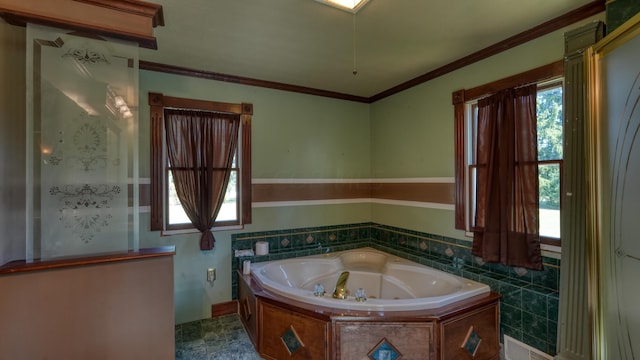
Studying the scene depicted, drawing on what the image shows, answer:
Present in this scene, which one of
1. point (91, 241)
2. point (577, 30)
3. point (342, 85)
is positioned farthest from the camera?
point (342, 85)

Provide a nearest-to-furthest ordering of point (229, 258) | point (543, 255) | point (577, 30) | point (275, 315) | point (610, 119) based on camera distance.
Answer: point (610, 119) → point (577, 30) → point (543, 255) → point (275, 315) → point (229, 258)

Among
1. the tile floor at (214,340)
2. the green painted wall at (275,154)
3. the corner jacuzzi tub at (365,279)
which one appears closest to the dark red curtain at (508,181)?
the corner jacuzzi tub at (365,279)

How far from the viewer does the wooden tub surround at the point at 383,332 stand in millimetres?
2037

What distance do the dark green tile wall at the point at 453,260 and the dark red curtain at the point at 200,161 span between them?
45cm

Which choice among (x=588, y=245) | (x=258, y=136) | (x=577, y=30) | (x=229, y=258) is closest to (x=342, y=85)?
(x=258, y=136)

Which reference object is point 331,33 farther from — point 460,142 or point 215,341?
point 215,341

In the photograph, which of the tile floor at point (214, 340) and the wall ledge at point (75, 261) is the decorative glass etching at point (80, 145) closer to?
the wall ledge at point (75, 261)

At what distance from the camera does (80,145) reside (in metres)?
1.69

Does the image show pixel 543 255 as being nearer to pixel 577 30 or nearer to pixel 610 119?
pixel 610 119

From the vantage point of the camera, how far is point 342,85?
3.52 meters

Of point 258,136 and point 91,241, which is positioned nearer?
point 91,241

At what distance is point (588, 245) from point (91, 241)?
2960mm

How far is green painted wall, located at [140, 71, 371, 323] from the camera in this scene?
296 centimetres

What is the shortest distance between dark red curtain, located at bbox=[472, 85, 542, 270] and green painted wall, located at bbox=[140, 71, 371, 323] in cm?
168
